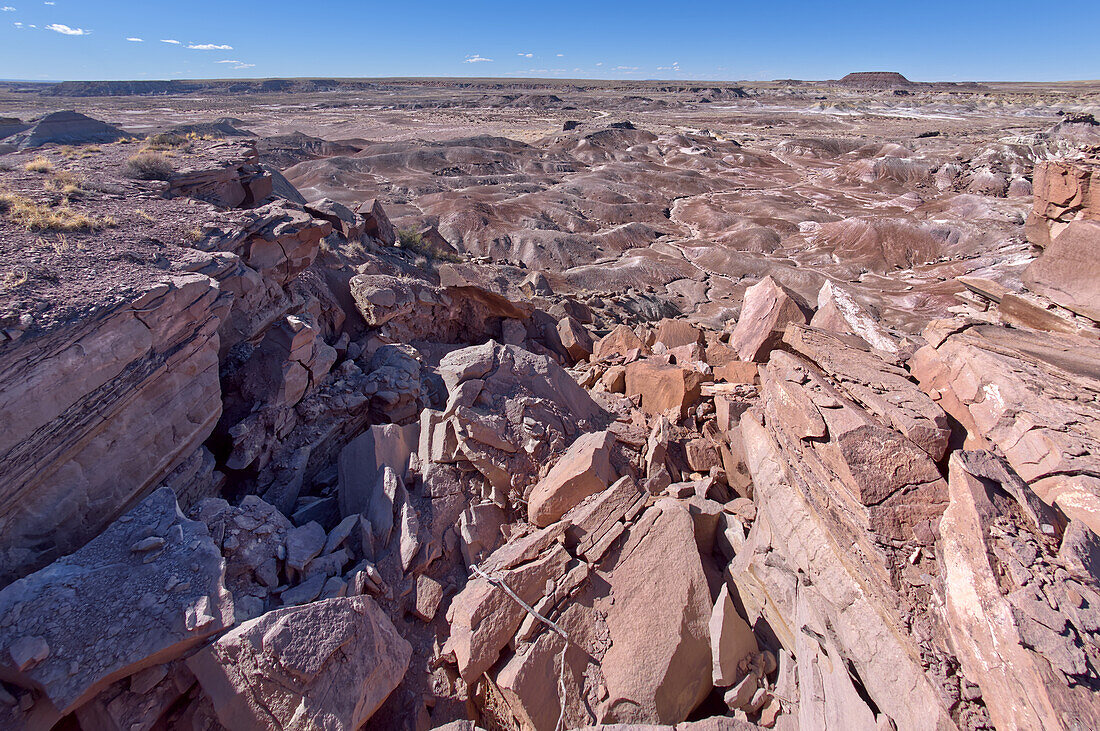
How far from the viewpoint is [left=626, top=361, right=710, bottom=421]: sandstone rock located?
784 centimetres

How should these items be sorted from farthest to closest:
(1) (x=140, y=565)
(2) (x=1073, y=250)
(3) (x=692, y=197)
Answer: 1. (3) (x=692, y=197)
2. (2) (x=1073, y=250)
3. (1) (x=140, y=565)

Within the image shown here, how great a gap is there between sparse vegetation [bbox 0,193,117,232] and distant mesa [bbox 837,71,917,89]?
20475 centimetres

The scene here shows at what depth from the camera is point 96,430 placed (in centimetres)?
508

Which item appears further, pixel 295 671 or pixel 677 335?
pixel 677 335

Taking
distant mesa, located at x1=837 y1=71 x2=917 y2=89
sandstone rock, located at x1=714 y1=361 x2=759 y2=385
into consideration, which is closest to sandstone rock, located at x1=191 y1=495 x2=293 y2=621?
sandstone rock, located at x1=714 y1=361 x2=759 y2=385

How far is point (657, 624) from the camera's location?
15.7 feet

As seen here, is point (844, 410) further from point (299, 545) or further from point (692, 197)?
point (692, 197)

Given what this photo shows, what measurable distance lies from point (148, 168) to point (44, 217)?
4.03 metres

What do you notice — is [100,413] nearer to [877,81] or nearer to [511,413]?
[511,413]

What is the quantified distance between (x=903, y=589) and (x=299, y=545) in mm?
5560

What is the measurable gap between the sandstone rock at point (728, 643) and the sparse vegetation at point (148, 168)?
1228 cm

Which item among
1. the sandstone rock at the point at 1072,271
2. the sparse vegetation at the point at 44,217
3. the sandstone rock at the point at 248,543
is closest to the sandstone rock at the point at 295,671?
the sandstone rock at the point at 248,543

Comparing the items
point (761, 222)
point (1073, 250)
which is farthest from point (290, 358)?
point (761, 222)

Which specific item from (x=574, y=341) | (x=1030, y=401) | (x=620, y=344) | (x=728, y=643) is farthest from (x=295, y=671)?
(x=574, y=341)
